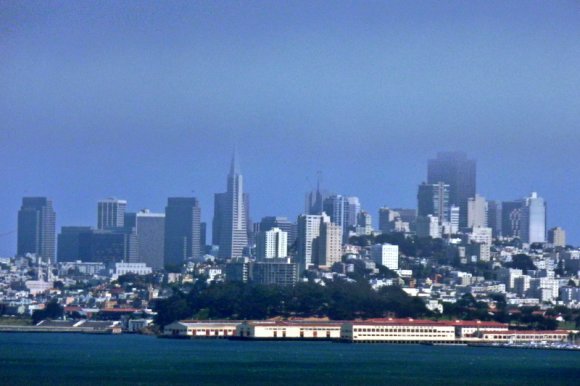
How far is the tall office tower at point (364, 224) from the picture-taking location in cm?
10512

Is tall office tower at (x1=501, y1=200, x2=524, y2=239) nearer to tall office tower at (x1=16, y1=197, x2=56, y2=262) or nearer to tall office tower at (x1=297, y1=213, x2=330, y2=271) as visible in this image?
tall office tower at (x1=297, y1=213, x2=330, y2=271)

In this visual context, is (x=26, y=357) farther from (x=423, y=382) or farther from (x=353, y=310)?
(x=353, y=310)

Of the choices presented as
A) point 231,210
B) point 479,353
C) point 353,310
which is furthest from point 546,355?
point 231,210

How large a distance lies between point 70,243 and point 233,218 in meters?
11.1

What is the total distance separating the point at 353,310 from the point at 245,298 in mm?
4030

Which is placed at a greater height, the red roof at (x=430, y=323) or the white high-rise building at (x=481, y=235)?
the white high-rise building at (x=481, y=235)

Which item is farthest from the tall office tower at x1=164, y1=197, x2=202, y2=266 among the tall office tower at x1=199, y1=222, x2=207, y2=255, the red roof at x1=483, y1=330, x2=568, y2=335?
the red roof at x1=483, y1=330, x2=568, y2=335

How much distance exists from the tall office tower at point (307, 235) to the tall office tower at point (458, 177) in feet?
55.7

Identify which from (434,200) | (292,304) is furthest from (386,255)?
(292,304)

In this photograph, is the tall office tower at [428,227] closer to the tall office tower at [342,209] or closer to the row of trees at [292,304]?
the tall office tower at [342,209]

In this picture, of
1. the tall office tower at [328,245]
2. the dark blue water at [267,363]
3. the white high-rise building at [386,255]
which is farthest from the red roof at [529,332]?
the tall office tower at [328,245]

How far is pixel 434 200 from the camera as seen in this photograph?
110125 millimetres

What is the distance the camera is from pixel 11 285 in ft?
314

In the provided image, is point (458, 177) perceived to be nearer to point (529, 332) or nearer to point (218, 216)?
point (218, 216)
